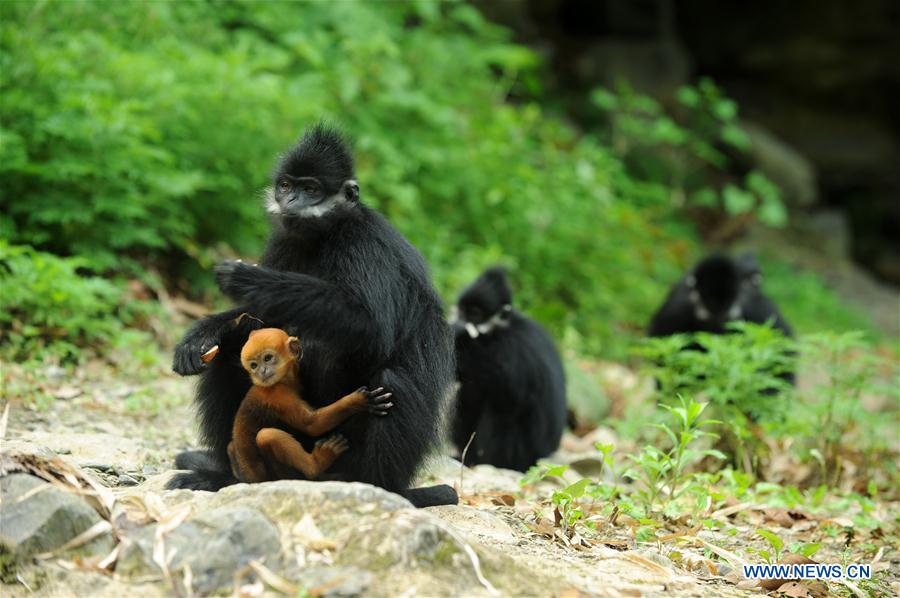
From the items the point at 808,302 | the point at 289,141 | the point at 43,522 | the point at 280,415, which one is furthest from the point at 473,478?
the point at 808,302

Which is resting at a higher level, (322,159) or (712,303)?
(322,159)

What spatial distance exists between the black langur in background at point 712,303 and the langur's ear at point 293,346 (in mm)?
5443

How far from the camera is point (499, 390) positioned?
6926 mm

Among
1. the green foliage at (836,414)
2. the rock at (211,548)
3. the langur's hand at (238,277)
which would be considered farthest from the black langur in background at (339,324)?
the green foliage at (836,414)

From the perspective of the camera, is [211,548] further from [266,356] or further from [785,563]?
[785,563]

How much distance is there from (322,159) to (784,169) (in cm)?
1526

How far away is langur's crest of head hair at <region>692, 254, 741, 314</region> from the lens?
859 cm

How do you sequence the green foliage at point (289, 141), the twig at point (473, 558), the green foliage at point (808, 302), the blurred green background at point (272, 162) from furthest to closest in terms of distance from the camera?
the green foliage at point (808, 302), the green foliage at point (289, 141), the blurred green background at point (272, 162), the twig at point (473, 558)

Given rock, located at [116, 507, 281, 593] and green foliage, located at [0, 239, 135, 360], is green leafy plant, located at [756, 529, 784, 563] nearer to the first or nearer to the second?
rock, located at [116, 507, 281, 593]

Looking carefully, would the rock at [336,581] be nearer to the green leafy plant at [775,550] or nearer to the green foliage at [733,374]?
the green leafy plant at [775,550]

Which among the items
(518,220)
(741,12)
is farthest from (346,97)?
(741,12)

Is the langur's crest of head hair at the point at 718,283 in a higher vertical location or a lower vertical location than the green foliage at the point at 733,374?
higher

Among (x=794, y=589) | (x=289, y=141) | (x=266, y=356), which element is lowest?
(x=794, y=589)

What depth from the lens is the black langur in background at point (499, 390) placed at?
6.89 metres
